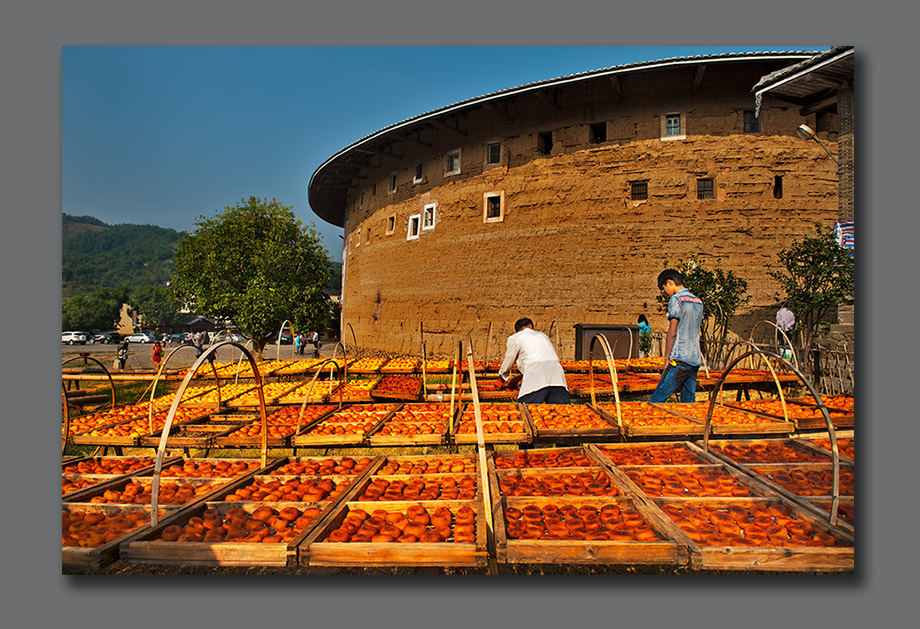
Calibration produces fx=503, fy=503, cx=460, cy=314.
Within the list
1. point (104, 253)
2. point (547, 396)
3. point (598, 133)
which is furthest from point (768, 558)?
point (598, 133)

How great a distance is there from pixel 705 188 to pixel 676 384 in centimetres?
1129

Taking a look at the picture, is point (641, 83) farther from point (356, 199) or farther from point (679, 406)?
point (356, 199)

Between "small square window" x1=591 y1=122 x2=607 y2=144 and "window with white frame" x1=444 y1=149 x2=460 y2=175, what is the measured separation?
4920mm

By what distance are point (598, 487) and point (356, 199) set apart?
2398cm

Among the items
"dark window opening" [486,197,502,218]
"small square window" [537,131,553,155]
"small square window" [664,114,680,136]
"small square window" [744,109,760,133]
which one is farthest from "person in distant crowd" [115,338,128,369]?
"small square window" [744,109,760,133]

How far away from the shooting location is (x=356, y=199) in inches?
998

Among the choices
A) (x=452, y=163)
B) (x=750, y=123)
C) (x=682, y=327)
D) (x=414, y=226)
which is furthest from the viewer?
(x=414, y=226)

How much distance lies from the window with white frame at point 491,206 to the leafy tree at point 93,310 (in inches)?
558

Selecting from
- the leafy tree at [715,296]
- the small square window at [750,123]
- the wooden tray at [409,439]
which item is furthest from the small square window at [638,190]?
the wooden tray at [409,439]

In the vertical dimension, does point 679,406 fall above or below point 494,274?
below

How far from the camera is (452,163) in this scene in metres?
18.8

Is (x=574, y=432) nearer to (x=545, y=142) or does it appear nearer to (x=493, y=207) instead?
(x=493, y=207)

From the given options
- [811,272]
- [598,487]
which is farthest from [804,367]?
[598,487]

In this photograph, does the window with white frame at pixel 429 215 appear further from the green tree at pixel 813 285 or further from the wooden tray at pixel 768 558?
the wooden tray at pixel 768 558
